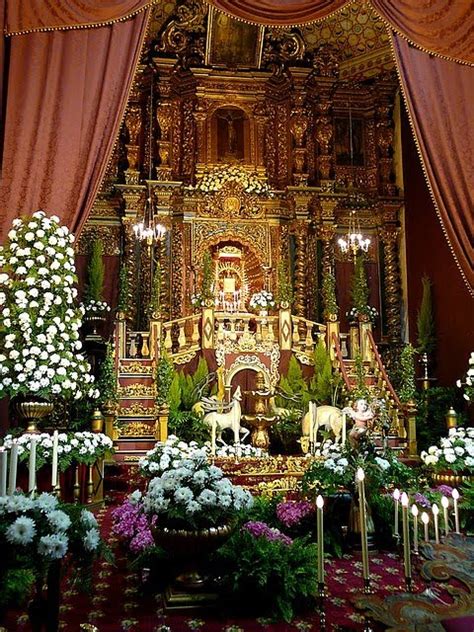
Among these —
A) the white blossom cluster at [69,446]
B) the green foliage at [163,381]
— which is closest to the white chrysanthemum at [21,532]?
the white blossom cluster at [69,446]

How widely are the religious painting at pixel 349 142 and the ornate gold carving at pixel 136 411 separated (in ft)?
26.6

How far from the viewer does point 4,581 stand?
2344 millimetres

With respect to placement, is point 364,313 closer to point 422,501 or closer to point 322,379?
point 322,379

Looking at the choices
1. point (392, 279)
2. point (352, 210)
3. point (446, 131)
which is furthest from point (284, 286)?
point (446, 131)

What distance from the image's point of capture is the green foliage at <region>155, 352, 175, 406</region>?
29.0ft

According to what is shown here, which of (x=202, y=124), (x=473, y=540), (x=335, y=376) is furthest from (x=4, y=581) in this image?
(x=202, y=124)

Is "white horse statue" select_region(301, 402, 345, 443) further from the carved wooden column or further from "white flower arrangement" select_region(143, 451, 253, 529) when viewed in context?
the carved wooden column

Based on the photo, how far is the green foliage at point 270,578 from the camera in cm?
370

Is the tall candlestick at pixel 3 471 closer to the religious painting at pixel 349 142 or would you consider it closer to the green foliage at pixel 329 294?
the green foliage at pixel 329 294

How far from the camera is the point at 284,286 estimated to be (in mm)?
11750

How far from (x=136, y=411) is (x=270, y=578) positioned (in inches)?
229

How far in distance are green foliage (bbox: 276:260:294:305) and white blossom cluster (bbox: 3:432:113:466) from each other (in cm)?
542

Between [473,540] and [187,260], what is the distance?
36.3 feet

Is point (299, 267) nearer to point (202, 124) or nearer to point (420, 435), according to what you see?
point (202, 124)
